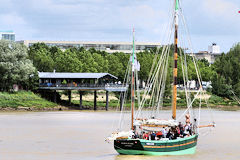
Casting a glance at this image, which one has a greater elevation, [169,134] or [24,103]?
[24,103]

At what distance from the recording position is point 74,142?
56.6 metres

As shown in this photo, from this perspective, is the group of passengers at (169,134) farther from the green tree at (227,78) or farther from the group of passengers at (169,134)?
the green tree at (227,78)

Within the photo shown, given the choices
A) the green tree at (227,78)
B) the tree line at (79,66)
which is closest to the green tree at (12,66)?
the tree line at (79,66)

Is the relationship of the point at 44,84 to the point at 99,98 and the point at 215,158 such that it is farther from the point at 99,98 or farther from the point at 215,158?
the point at 215,158

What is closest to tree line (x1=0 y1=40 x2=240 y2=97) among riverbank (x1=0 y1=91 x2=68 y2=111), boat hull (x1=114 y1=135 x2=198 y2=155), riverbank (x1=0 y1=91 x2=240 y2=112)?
riverbank (x1=0 y1=91 x2=68 y2=111)

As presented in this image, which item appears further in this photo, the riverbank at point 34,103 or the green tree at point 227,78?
the green tree at point 227,78

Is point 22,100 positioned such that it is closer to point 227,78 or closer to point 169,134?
point 227,78

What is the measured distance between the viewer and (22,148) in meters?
51.7

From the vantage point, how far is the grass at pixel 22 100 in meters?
111

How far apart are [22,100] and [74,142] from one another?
59958 mm

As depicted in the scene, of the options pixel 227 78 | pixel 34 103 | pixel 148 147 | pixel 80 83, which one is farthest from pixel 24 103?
pixel 227 78

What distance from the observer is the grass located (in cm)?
11109

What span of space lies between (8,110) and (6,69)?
36.6 feet

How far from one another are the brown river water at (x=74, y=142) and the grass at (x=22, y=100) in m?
29.6
